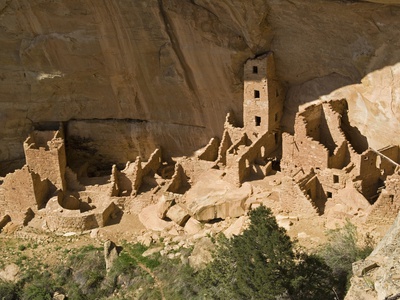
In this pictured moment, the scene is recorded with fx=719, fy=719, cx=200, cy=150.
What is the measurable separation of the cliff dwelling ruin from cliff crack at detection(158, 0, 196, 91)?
5.18ft

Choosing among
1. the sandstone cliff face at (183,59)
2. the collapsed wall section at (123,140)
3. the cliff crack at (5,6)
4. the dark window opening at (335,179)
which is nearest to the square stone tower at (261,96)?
the sandstone cliff face at (183,59)

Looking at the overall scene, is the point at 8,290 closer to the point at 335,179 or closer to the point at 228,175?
the point at 228,175

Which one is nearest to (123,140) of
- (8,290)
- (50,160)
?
(50,160)

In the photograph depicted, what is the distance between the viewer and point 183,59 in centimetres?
1898

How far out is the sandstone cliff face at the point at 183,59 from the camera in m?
16.3

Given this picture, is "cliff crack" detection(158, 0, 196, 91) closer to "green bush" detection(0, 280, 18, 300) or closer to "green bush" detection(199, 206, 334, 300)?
"green bush" detection(199, 206, 334, 300)

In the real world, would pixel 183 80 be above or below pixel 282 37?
below

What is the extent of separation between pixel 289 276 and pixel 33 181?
27.2 feet

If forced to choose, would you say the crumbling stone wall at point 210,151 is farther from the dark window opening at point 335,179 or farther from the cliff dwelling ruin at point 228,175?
the dark window opening at point 335,179

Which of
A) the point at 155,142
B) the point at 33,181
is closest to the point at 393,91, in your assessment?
the point at 155,142

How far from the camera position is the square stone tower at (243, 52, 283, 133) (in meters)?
18.0

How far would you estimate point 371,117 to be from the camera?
55.7 feet

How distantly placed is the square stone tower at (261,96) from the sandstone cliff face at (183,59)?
0.82 feet

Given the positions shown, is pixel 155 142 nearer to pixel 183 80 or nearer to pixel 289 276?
pixel 183 80
